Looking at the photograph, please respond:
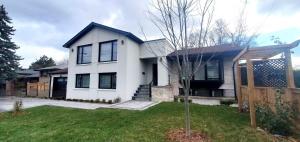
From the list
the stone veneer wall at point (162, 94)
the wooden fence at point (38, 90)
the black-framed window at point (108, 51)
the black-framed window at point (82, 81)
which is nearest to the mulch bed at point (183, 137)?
the stone veneer wall at point (162, 94)

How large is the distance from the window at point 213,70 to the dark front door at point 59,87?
14921 mm

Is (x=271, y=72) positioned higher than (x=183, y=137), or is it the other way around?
(x=271, y=72)

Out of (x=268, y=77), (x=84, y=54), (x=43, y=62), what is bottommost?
(x=268, y=77)

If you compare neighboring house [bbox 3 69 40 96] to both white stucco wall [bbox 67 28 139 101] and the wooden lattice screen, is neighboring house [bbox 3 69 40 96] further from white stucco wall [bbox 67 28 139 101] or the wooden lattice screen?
the wooden lattice screen

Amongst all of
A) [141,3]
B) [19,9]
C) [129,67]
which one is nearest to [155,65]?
[129,67]

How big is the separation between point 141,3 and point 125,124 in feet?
16.1

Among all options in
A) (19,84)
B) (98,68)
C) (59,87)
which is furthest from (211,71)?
(19,84)

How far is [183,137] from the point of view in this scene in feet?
18.4

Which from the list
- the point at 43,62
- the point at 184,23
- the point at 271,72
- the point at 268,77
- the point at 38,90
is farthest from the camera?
the point at 43,62

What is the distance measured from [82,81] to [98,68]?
8.13 feet

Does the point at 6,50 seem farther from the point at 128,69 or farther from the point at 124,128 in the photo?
the point at 124,128

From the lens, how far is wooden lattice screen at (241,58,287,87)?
23.9ft

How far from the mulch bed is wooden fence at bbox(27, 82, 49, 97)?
1921 centimetres

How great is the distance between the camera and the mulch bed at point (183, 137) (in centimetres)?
542
